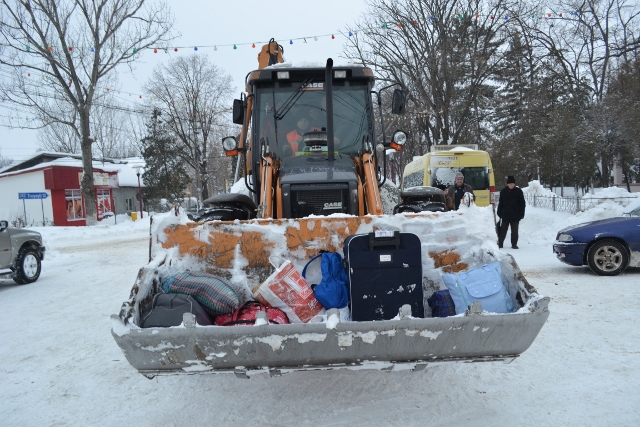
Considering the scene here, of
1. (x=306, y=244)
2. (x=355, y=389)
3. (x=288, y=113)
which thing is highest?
(x=288, y=113)

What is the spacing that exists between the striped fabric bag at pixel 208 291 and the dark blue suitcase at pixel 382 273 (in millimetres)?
903

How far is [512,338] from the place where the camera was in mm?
3033

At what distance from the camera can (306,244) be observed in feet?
13.0

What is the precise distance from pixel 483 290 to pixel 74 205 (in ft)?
118

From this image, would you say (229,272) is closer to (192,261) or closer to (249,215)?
(192,261)

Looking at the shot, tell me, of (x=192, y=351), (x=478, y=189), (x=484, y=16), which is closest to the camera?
(x=192, y=351)

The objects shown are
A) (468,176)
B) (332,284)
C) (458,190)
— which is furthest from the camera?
(468,176)

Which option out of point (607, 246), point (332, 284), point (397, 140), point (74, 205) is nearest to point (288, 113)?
point (397, 140)

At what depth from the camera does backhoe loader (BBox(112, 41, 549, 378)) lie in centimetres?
294

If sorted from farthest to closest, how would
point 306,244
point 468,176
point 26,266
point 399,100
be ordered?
point 468,176 < point 26,266 < point 399,100 < point 306,244

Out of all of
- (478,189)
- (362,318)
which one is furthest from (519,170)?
(362,318)

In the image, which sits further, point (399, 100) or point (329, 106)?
point (399, 100)

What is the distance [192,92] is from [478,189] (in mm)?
33175

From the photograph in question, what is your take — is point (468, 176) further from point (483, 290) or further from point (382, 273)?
point (382, 273)
